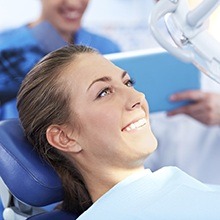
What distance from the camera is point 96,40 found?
238 centimetres

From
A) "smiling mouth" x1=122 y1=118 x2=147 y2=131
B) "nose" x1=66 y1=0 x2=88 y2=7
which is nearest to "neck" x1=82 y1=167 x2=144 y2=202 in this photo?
"smiling mouth" x1=122 y1=118 x2=147 y2=131

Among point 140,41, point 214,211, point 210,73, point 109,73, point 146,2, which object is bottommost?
point 140,41

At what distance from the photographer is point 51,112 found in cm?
131

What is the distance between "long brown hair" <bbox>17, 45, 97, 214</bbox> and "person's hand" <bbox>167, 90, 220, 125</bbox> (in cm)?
81

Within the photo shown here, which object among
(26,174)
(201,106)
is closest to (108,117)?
(26,174)

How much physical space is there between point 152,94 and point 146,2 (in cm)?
74

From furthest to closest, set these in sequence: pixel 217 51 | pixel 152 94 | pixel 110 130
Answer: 1. pixel 152 94
2. pixel 110 130
3. pixel 217 51

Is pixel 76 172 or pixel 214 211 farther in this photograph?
pixel 76 172

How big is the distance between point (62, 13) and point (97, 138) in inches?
44.7

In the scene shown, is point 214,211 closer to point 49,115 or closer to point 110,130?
point 110,130

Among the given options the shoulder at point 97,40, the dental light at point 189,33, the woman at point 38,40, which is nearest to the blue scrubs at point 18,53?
the woman at point 38,40

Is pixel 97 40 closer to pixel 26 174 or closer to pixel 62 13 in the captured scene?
pixel 62 13

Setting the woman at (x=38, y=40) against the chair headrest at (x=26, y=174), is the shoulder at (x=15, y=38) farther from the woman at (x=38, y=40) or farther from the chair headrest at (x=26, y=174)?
the chair headrest at (x=26, y=174)

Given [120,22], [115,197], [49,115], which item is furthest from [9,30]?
[115,197]
